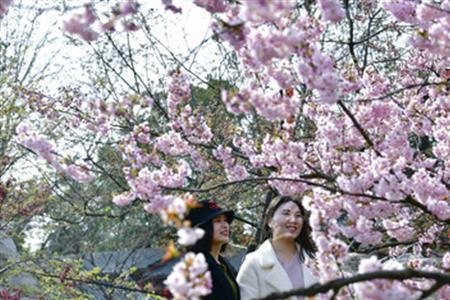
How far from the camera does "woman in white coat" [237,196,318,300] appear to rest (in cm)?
402

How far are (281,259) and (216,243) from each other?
37cm

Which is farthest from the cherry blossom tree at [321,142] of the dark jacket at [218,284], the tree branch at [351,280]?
the dark jacket at [218,284]

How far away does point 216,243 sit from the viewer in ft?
13.6

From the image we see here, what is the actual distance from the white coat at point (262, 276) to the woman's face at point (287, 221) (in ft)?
0.40

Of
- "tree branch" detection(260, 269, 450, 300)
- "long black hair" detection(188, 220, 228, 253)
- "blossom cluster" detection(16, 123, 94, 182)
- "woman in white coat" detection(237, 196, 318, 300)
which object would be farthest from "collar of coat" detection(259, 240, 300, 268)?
"tree branch" detection(260, 269, 450, 300)

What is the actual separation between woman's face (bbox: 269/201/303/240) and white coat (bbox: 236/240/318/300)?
12 centimetres

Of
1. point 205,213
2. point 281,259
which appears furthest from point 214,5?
point 281,259

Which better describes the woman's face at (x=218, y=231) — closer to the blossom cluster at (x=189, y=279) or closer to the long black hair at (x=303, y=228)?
the long black hair at (x=303, y=228)

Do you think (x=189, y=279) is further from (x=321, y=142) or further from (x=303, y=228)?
(x=321, y=142)

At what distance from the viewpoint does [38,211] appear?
9.57 m

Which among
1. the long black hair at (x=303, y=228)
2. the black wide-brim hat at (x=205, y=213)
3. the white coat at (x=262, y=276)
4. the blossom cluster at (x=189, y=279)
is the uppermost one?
the black wide-brim hat at (x=205, y=213)

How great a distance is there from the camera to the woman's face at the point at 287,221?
13.2 ft

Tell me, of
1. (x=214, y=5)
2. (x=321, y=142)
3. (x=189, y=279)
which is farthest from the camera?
(x=321, y=142)

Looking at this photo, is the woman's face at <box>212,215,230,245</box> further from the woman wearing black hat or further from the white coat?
the white coat
